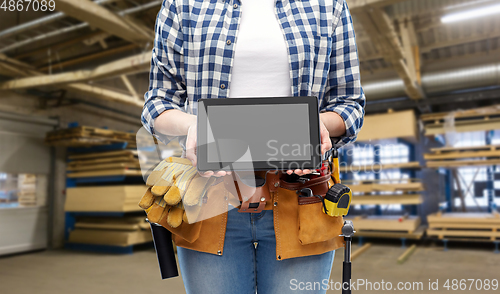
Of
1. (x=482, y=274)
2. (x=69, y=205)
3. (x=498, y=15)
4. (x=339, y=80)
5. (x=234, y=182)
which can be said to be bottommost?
(x=482, y=274)

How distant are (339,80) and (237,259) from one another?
1.55 feet

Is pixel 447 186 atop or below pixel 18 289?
atop

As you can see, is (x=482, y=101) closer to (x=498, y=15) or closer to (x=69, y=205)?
(x=498, y=15)

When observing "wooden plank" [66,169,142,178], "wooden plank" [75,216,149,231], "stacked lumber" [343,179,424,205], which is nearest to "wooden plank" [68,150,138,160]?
"wooden plank" [66,169,142,178]

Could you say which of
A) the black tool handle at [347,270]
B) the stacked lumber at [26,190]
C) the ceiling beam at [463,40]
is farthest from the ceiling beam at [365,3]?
the stacked lumber at [26,190]

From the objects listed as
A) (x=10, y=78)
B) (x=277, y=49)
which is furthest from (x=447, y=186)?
(x=10, y=78)

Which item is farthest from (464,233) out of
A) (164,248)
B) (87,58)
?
(87,58)

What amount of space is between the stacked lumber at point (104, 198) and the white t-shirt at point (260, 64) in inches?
244

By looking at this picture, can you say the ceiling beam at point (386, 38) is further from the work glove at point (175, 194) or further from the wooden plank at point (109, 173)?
the wooden plank at point (109, 173)

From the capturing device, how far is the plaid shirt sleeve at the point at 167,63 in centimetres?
85

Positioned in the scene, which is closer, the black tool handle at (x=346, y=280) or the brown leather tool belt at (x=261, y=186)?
the brown leather tool belt at (x=261, y=186)

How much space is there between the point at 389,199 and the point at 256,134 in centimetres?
686

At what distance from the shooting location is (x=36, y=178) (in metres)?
7.48

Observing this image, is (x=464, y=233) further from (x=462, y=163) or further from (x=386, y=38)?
(x=386, y=38)
